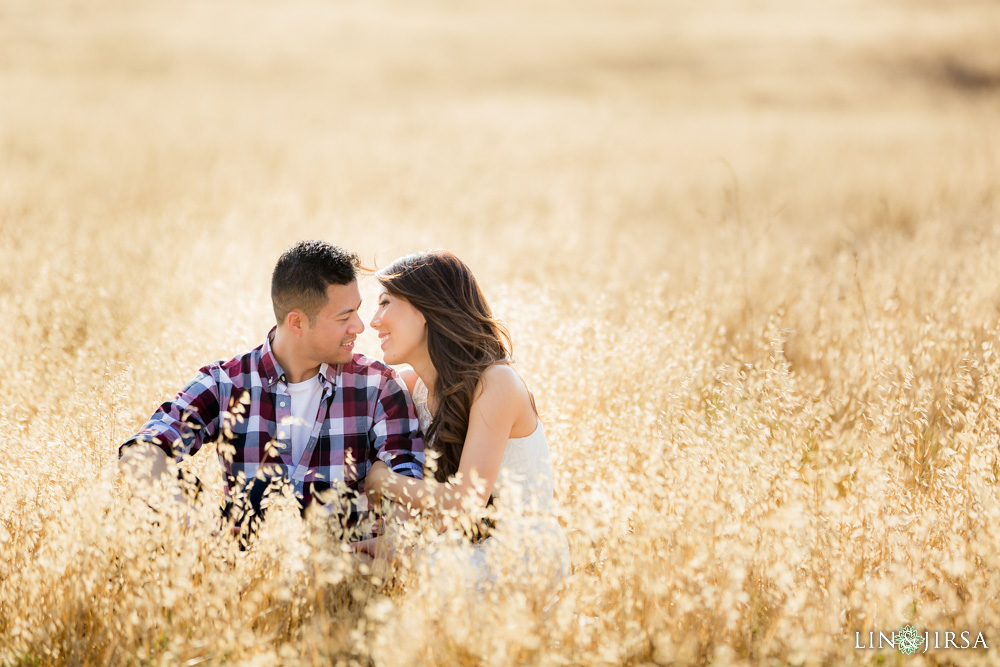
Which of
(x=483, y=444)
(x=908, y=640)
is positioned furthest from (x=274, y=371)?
(x=908, y=640)

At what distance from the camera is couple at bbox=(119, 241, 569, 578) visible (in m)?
2.69

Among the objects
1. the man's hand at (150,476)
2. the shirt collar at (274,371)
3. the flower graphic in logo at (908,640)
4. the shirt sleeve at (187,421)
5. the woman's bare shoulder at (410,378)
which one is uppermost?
the shirt collar at (274,371)

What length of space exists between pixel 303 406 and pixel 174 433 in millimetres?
448

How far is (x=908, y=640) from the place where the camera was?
2.14 meters

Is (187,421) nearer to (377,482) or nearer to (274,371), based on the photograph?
(274,371)

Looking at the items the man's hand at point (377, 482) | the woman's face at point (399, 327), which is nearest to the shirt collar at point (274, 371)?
the woman's face at point (399, 327)

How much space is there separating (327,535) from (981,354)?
3433mm

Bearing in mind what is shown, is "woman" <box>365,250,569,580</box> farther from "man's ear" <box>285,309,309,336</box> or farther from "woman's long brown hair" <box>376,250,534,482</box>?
"man's ear" <box>285,309,309,336</box>

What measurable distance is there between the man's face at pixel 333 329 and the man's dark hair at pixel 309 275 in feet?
0.08

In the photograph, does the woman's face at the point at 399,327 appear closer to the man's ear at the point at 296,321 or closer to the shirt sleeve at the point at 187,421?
the man's ear at the point at 296,321

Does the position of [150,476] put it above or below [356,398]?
below

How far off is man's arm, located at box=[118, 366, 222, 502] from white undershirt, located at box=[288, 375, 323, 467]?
0.88 ft

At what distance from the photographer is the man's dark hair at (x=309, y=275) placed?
2.77 metres

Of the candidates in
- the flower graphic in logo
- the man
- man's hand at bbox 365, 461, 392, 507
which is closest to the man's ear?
the man
